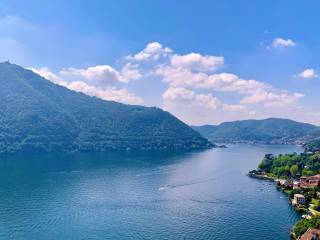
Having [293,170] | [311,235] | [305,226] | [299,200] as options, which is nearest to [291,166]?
[293,170]

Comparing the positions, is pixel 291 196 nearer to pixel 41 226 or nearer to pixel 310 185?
pixel 310 185

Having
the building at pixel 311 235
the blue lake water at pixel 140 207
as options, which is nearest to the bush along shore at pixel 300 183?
the building at pixel 311 235

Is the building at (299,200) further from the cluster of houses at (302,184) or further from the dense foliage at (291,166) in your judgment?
the dense foliage at (291,166)

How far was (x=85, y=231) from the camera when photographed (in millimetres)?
92000

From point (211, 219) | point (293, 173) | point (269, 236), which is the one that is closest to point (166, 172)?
point (293, 173)

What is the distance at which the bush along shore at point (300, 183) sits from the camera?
3314 inches

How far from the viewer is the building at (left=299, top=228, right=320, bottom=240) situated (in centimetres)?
7561

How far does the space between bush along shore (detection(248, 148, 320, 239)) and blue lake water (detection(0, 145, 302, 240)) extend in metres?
3.82

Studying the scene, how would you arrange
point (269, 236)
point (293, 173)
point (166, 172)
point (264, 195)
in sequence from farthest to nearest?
point (166, 172)
point (293, 173)
point (264, 195)
point (269, 236)

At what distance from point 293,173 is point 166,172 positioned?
197ft

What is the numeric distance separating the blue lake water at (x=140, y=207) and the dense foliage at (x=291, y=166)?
59.0 ft

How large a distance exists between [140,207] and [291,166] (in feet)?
314

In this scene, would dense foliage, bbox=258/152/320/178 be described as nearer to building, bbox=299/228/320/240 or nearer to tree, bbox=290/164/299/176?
tree, bbox=290/164/299/176

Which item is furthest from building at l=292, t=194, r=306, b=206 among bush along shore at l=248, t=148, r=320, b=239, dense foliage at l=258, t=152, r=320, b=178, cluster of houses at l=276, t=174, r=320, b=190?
dense foliage at l=258, t=152, r=320, b=178
